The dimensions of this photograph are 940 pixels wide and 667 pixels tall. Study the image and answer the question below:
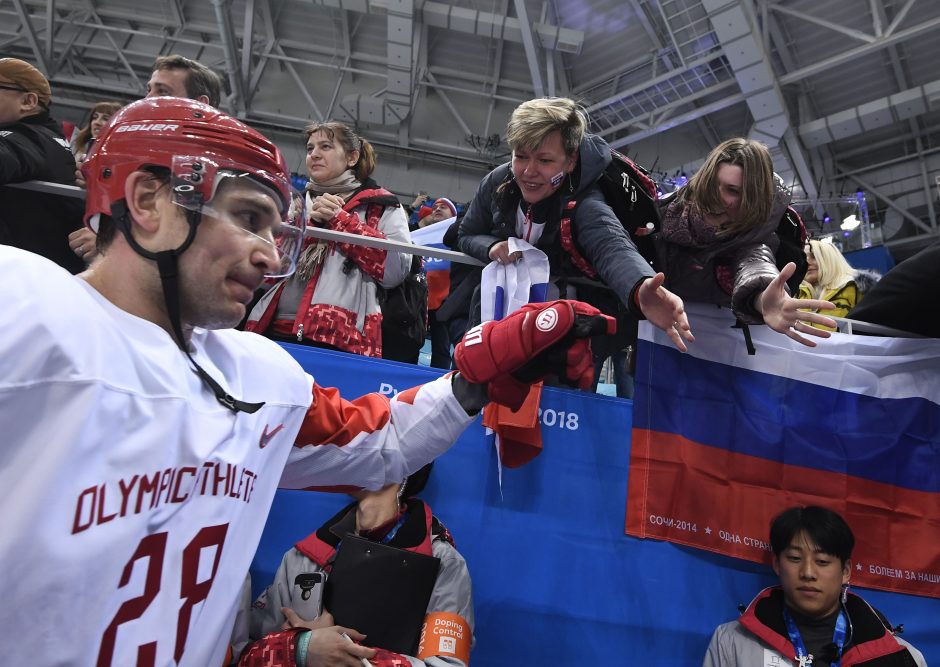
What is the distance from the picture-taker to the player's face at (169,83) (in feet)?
10.3

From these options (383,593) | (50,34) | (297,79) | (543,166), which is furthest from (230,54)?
(383,593)

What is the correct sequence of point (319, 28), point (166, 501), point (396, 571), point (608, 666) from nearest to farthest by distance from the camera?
point (166, 501), point (396, 571), point (608, 666), point (319, 28)

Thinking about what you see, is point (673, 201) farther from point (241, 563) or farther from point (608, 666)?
point (241, 563)

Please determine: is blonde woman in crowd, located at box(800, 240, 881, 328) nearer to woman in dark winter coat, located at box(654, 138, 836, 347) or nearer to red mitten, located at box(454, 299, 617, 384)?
woman in dark winter coat, located at box(654, 138, 836, 347)

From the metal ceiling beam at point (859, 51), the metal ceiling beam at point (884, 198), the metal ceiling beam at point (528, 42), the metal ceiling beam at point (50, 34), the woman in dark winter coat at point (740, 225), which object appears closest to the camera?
the woman in dark winter coat at point (740, 225)

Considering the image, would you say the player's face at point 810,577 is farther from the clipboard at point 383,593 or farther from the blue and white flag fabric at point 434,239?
the blue and white flag fabric at point 434,239

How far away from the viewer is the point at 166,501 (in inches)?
51.9

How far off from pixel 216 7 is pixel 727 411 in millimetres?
10240

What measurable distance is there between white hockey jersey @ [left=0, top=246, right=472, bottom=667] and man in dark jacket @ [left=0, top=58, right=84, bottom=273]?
1.87 metres

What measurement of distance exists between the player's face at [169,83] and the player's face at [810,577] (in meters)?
3.36

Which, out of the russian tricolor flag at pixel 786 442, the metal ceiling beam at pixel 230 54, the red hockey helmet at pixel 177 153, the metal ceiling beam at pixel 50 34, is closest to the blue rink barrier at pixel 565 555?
the russian tricolor flag at pixel 786 442

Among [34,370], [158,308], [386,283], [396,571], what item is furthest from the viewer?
[386,283]

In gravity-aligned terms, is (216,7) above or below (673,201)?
above

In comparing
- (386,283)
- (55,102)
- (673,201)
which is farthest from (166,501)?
(55,102)
